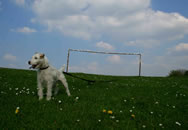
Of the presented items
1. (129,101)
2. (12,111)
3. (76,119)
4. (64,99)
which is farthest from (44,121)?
(129,101)

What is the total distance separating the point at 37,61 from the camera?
6379 millimetres

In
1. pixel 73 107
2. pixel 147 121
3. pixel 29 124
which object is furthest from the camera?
pixel 73 107

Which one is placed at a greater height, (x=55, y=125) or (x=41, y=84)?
(x=41, y=84)

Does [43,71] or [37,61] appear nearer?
[37,61]

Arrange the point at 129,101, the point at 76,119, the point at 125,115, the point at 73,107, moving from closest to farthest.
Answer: the point at 76,119 → the point at 125,115 → the point at 73,107 → the point at 129,101

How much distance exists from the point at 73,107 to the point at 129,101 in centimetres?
294

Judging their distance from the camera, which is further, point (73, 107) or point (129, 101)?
point (129, 101)

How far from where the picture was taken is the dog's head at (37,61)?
6.29 metres

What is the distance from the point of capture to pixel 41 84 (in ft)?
23.6

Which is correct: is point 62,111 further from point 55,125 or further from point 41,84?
point 41,84

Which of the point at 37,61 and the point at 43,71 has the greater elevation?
the point at 37,61

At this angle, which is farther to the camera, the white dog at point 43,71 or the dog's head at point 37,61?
the white dog at point 43,71

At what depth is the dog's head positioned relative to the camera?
6293mm

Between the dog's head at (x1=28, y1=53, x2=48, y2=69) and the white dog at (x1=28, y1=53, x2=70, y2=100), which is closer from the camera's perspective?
the dog's head at (x1=28, y1=53, x2=48, y2=69)
